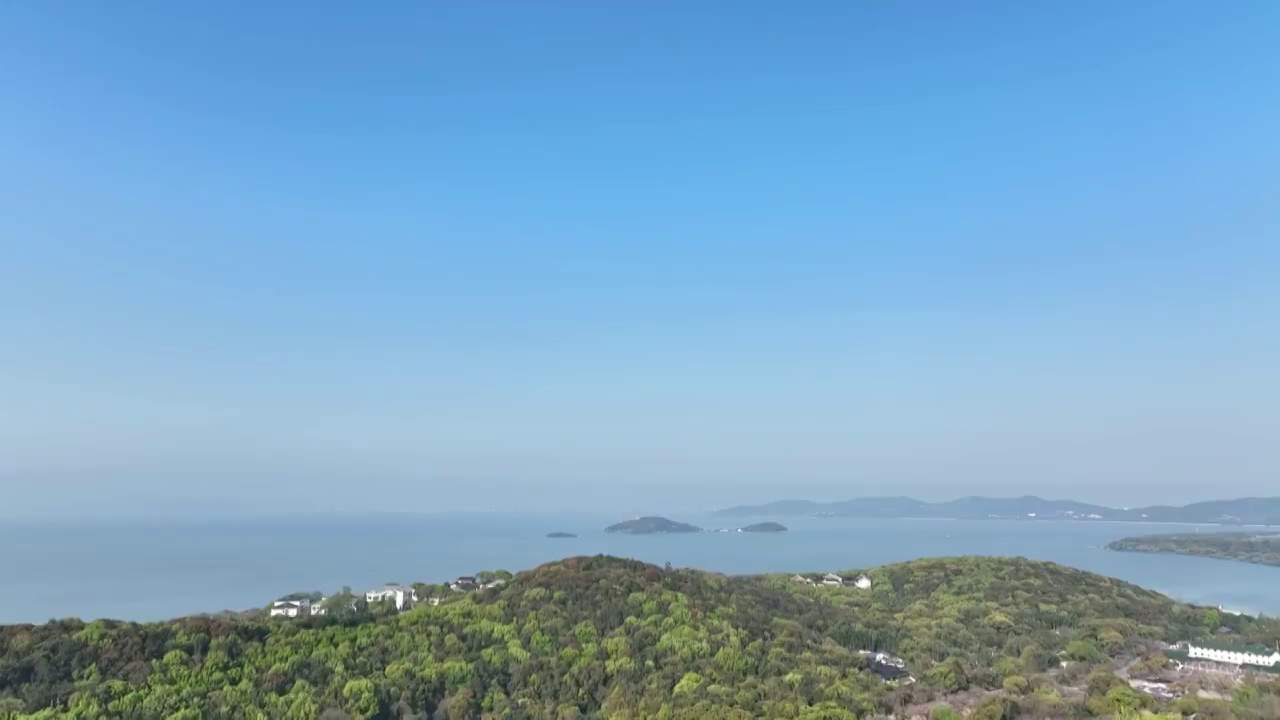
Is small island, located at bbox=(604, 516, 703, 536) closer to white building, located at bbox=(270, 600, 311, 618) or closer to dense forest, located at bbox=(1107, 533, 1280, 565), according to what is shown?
dense forest, located at bbox=(1107, 533, 1280, 565)

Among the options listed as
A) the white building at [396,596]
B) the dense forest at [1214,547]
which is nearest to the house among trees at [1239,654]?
the white building at [396,596]

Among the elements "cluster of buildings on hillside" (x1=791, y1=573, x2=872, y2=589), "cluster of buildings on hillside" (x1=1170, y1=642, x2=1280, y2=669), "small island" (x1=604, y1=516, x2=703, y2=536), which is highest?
"cluster of buildings on hillside" (x1=791, y1=573, x2=872, y2=589)

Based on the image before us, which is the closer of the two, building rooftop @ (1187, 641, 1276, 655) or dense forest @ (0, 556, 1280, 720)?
dense forest @ (0, 556, 1280, 720)

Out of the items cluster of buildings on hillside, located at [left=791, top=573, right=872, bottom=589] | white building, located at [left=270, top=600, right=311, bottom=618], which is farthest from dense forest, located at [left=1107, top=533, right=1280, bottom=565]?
white building, located at [left=270, top=600, right=311, bottom=618]

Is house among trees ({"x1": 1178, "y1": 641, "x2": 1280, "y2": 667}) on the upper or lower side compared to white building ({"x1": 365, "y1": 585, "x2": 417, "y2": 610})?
lower

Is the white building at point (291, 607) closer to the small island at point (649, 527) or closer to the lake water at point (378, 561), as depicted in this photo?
the lake water at point (378, 561)

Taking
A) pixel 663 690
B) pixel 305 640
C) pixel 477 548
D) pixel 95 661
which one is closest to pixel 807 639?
pixel 663 690

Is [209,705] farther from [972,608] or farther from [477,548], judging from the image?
[477,548]

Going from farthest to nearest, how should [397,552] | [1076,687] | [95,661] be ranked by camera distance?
[397,552] → [1076,687] → [95,661]
